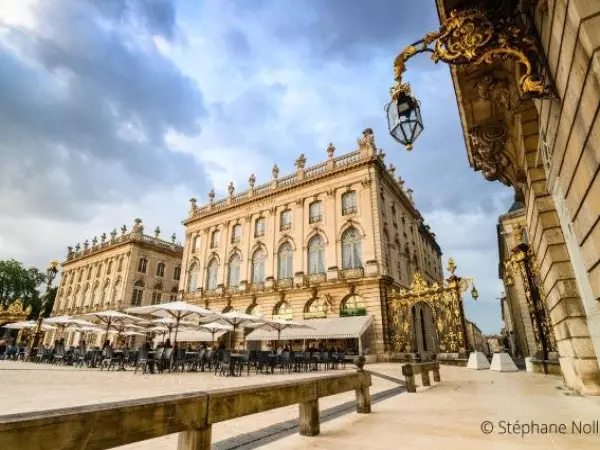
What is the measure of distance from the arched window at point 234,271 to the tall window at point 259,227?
9.04 ft

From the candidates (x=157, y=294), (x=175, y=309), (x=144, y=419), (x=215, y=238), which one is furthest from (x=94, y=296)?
(x=144, y=419)

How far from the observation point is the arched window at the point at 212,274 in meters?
29.7

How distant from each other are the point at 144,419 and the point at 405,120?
4056mm

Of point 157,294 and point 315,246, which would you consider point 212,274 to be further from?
point 157,294

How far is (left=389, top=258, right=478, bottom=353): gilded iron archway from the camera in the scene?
16.5 metres

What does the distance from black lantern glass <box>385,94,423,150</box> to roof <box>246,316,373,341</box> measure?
15283 millimetres

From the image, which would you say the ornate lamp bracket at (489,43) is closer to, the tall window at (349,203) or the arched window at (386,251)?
the arched window at (386,251)

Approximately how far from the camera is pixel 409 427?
12.5 ft

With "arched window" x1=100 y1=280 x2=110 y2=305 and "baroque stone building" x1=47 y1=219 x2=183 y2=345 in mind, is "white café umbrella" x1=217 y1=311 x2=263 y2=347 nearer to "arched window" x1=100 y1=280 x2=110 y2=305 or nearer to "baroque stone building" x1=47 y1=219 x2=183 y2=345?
"baroque stone building" x1=47 y1=219 x2=183 y2=345

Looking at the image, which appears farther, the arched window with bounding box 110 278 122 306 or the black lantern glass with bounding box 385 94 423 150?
the arched window with bounding box 110 278 122 306

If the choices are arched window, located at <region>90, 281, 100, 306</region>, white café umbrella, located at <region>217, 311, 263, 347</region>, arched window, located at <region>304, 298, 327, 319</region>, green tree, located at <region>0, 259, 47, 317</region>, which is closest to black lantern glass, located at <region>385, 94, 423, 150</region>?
white café umbrella, located at <region>217, 311, 263, 347</region>

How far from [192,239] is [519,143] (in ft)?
101

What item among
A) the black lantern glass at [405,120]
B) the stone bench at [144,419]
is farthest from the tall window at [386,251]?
the stone bench at [144,419]

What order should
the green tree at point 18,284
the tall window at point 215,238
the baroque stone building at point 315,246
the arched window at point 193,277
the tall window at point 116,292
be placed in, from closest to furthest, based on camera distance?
the baroque stone building at point 315,246 → the tall window at point 215,238 → the arched window at point 193,277 → the tall window at point 116,292 → the green tree at point 18,284
